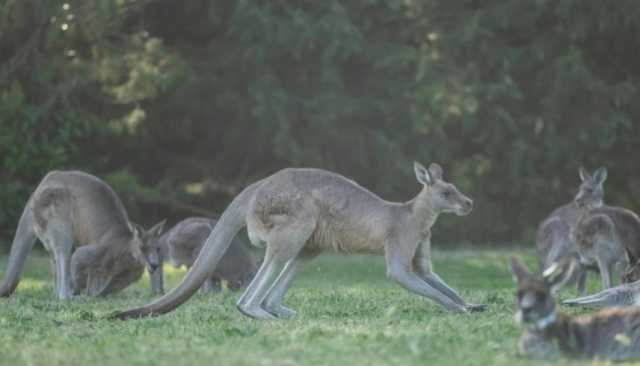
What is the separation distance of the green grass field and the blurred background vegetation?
9.83m

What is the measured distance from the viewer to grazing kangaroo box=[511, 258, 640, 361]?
7418 millimetres

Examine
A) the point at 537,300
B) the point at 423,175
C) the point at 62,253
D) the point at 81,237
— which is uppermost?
the point at 423,175

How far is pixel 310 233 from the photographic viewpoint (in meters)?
10.6

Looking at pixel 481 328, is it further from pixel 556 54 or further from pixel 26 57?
pixel 556 54

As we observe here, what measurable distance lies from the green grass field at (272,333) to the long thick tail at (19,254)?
0.20 metres

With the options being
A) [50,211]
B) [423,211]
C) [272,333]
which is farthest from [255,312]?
[50,211]

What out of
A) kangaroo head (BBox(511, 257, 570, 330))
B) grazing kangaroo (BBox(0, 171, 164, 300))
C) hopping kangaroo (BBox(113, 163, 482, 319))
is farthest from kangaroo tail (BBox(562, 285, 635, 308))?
grazing kangaroo (BBox(0, 171, 164, 300))

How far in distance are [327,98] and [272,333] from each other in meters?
15.8

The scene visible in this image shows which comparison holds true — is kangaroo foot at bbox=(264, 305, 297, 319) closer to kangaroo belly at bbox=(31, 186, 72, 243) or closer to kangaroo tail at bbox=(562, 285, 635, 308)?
kangaroo tail at bbox=(562, 285, 635, 308)

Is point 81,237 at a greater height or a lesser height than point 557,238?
lesser

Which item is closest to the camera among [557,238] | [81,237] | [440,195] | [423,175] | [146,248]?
[440,195]

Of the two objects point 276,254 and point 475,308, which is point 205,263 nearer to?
point 276,254

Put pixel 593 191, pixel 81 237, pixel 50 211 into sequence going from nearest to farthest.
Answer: pixel 50 211 → pixel 81 237 → pixel 593 191

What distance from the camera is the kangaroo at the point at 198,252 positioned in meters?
14.5
